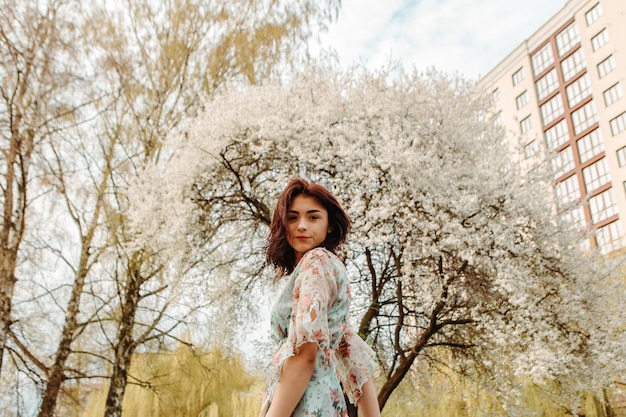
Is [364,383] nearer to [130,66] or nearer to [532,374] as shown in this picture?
[532,374]

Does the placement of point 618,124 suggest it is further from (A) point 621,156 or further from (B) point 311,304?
(B) point 311,304

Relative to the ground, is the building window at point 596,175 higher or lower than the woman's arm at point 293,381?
higher

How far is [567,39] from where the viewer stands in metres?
35.2

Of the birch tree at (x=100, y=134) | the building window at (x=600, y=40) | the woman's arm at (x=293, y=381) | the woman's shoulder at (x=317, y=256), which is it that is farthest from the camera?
the building window at (x=600, y=40)

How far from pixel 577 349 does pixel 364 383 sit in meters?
6.82

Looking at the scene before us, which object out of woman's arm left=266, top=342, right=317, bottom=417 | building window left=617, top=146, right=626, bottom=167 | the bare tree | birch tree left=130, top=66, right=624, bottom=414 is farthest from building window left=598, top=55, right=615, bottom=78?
woman's arm left=266, top=342, right=317, bottom=417

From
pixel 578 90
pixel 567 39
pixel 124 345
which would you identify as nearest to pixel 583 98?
pixel 578 90

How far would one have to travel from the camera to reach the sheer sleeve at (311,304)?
155 centimetres

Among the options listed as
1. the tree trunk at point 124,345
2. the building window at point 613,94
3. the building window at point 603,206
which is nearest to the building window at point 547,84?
the building window at point 613,94

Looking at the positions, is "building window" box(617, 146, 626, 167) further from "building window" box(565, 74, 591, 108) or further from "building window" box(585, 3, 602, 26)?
"building window" box(585, 3, 602, 26)

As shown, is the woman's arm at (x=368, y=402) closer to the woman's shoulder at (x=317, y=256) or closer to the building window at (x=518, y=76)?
the woman's shoulder at (x=317, y=256)

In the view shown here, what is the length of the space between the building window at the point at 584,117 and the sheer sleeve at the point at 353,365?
35.0m

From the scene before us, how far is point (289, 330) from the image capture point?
1611mm

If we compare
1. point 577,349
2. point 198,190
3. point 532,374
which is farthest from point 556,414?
point 198,190
